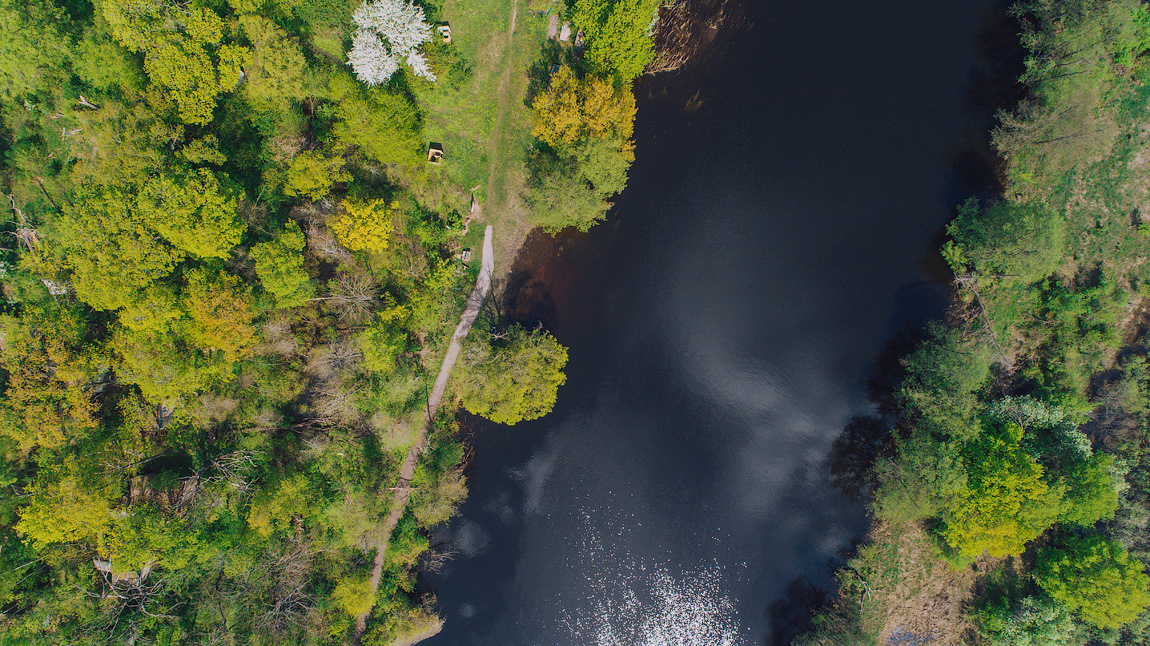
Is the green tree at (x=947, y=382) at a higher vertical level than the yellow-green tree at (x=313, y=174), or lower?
higher

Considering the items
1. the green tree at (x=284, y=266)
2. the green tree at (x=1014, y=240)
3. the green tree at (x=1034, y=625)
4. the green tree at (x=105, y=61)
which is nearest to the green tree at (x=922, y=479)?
the green tree at (x=1034, y=625)

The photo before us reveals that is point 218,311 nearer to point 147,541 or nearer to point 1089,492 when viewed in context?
point 147,541

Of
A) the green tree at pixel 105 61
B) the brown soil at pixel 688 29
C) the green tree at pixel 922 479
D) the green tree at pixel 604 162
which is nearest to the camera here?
the green tree at pixel 105 61

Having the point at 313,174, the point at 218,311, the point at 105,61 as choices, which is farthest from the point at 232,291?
the point at 105,61

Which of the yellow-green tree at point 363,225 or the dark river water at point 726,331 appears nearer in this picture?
the yellow-green tree at point 363,225

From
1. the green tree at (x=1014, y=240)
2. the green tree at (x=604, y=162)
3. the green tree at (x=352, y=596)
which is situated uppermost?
the green tree at (x=1014, y=240)

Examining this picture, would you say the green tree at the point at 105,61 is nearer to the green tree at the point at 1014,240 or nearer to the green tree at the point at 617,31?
the green tree at the point at 617,31

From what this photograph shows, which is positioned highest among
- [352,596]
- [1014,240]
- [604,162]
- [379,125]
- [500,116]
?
[1014,240]

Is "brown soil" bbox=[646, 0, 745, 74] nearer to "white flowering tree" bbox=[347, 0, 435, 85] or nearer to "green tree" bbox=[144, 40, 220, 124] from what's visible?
"white flowering tree" bbox=[347, 0, 435, 85]
